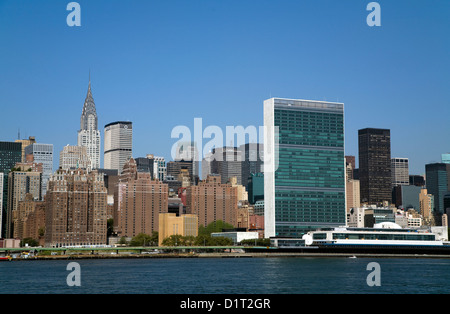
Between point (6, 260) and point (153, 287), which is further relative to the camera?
point (6, 260)

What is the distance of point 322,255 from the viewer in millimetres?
188125

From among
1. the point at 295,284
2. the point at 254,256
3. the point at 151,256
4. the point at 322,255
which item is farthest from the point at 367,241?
the point at 295,284

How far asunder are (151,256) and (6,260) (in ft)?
141

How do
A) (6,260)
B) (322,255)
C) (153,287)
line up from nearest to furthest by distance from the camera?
(153,287)
(6,260)
(322,255)
